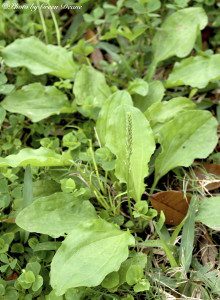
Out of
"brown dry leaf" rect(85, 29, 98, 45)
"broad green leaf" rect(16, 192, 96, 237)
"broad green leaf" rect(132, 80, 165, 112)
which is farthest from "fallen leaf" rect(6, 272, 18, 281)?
"brown dry leaf" rect(85, 29, 98, 45)

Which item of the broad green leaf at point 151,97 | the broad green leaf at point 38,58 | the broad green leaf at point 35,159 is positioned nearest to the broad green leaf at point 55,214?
the broad green leaf at point 35,159

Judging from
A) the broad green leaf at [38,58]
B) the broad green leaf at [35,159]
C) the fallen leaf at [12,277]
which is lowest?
the fallen leaf at [12,277]

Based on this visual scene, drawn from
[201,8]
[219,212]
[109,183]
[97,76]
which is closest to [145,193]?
[109,183]

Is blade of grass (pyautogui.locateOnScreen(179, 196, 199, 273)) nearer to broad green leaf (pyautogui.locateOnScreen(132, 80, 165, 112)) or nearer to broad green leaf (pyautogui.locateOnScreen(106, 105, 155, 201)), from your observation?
broad green leaf (pyautogui.locateOnScreen(106, 105, 155, 201))

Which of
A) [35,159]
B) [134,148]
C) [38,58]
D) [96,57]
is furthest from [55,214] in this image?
[96,57]

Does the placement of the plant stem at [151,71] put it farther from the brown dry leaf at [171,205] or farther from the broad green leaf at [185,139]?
the brown dry leaf at [171,205]

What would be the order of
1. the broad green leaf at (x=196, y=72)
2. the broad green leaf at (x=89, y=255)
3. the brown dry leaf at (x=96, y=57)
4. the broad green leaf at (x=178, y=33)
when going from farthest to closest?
the brown dry leaf at (x=96, y=57) < the broad green leaf at (x=178, y=33) < the broad green leaf at (x=196, y=72) < the broad green leaf at (x=89, y=255)

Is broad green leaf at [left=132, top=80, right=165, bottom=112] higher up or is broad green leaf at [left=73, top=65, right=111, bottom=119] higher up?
broad green leaf at [left=73, top=65, right=111, bottom=119]

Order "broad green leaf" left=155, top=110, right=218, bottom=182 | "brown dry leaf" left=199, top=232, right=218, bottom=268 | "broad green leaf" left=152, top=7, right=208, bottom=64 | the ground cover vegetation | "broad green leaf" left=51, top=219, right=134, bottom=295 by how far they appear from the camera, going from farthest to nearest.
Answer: "broad green leaf" left=152, top=7, right=208, bottom=64
"broad green leaf" left=155, top=110, right=218, bottom=182
"brown dry leaf" left=199, top=232, right=218, bottom=268
the ground cover vegetation
"broad green leaf" left=51, top=219, right=134, bottom=295
